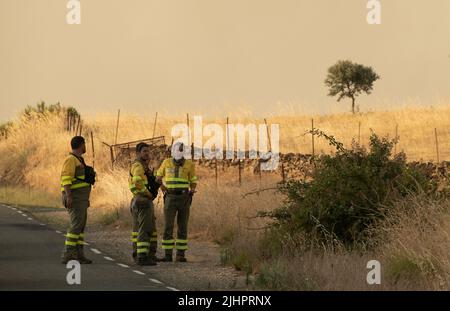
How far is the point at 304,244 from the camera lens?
66.5ft

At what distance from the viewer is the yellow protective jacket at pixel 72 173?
66.3 ft

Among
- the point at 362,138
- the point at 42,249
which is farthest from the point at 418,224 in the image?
the point at 362,138

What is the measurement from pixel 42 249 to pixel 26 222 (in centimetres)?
960

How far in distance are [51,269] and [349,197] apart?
5.71 meters

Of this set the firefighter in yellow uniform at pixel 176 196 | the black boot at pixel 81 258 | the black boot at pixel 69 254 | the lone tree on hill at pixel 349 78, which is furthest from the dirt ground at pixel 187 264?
the lone tree on hill at pixel 349 78

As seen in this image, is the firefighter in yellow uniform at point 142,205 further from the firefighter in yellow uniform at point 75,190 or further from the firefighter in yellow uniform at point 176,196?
the firefighter in yellow uniform at point 75,190

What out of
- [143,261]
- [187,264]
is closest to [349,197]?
[187,264]

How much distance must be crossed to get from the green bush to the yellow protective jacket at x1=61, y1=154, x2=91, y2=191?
395cm

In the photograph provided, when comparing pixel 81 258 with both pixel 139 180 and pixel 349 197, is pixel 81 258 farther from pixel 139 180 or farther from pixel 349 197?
pixel 349 197

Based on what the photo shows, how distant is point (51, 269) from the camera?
1962cm

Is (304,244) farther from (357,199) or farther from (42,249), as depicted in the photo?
(42,249)

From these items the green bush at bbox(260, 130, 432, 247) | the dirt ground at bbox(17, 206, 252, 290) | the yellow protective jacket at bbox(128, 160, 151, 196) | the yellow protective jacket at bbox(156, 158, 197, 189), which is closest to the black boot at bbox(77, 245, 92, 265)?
the dirt ground at bbox(17, 206, 252, 290)

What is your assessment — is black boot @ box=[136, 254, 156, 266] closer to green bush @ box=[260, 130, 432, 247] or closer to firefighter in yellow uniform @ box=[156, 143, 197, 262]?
firefighter in yellow uniform @ box=[156, 143, 197, 262]

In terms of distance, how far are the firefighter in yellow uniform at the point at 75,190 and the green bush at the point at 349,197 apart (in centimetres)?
379
